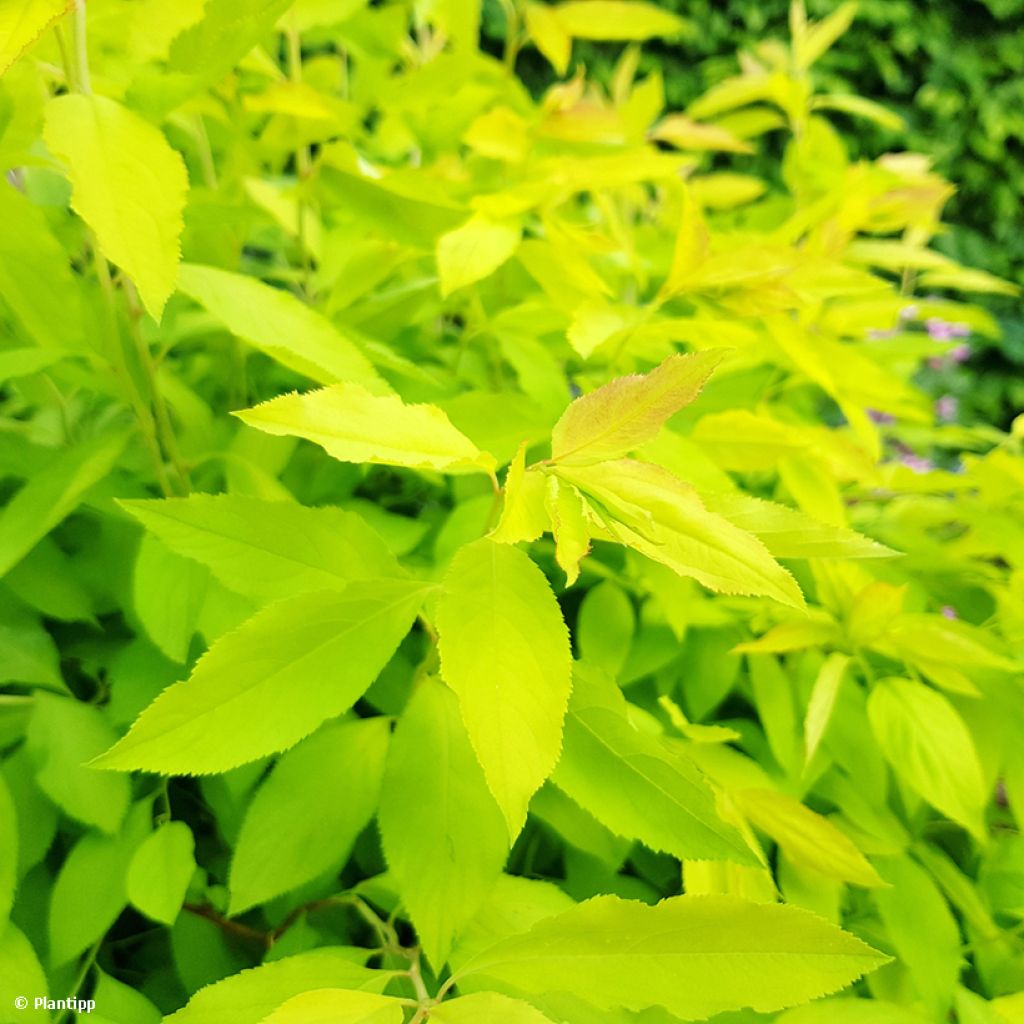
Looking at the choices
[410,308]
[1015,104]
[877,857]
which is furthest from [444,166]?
[1015,104]

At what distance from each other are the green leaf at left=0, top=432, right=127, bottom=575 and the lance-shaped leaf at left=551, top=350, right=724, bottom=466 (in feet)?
0.76

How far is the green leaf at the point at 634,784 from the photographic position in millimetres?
320

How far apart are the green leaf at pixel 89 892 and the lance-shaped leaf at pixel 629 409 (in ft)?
0.95

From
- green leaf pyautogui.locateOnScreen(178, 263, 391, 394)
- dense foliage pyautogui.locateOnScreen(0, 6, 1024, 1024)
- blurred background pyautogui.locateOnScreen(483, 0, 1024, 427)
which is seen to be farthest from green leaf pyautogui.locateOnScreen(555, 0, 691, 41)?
blurred background pyautogui.locateOnScreen(483, 0, 1024, 427)

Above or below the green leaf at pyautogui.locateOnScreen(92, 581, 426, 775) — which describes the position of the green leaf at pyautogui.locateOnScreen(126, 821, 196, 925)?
below

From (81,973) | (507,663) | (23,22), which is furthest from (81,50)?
(81,973)

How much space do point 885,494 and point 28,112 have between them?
0.61 m

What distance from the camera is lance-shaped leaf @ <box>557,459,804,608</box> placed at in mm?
281

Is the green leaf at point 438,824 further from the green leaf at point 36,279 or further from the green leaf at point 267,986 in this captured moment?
the green leaf at point 36,279

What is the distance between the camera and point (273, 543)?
0.36m

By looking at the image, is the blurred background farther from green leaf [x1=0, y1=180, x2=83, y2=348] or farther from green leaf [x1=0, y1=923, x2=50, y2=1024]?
green leaf [x1=0, y1=923, x2=50, y2=1024]

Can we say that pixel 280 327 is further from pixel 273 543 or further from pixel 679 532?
pixel 679 532

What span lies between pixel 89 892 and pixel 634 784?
0.86 feet

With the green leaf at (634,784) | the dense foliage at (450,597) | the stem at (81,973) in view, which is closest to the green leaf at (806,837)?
the dense foliage at (450,597)
